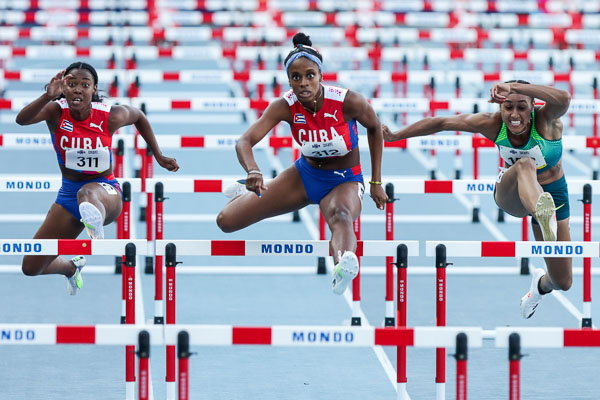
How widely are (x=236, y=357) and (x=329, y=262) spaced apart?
2.57 m

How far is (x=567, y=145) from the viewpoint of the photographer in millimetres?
10484

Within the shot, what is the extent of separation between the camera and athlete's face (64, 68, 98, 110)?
7.79 metres

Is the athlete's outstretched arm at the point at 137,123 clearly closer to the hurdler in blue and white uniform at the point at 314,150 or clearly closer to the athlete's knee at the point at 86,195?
the athlete's knee at the point at 86,195

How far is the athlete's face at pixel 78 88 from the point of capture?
779 cm

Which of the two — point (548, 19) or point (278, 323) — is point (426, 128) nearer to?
point (278, 323)

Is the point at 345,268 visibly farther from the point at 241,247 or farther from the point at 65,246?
the point at 65,246

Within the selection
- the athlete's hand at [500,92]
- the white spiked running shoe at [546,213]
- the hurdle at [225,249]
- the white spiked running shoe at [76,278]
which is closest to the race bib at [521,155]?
the athlete's hand at [500,92]

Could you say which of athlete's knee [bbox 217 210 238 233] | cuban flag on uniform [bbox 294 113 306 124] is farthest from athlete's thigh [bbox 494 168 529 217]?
athlete's knee [bbox 217 210 238 233]

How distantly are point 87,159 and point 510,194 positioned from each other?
9.44 feet

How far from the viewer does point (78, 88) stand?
781cm

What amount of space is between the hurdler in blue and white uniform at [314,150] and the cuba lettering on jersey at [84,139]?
1153 millimetres

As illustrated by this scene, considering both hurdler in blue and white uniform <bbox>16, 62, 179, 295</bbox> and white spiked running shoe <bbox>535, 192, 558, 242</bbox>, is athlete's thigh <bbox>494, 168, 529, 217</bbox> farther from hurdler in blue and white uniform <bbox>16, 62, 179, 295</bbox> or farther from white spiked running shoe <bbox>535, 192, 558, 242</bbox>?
hurdler in blue and white uniform <bbox>16, 62, 179, 295</bbox>

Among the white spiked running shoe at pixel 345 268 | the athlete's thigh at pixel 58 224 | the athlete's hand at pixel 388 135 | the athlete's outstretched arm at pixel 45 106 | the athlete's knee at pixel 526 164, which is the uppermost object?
the athlete's outstretched arm at pixel 45 106

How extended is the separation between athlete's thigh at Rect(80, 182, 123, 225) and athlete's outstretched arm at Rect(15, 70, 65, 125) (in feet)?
1.84
